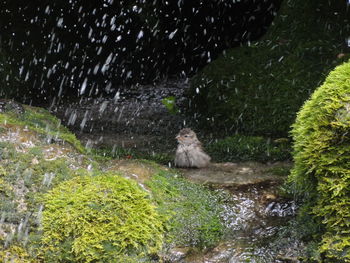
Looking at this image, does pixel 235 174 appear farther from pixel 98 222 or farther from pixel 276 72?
pixel 276 72

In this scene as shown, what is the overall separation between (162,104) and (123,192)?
19.4 ft

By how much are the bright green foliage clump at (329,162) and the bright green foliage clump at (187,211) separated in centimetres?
92

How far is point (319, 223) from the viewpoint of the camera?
147 inches

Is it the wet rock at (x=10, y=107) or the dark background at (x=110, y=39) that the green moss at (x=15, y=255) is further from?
the dark background at (x=110, y=39)

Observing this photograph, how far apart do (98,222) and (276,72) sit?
220 inches

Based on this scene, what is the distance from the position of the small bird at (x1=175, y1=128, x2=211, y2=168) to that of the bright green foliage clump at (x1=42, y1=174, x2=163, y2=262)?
2151mm

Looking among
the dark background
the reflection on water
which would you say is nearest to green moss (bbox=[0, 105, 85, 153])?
the reflection on water

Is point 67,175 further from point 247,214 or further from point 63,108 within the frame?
point 63,108

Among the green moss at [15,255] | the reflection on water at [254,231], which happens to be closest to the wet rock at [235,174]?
the reflection on water at [254,231]

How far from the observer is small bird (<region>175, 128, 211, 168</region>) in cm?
610

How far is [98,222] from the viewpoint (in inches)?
142

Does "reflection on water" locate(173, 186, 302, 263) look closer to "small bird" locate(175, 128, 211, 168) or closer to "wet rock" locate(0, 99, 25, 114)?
"small bird" locate(175, 128, 211, 168)

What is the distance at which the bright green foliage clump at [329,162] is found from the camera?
349 cm

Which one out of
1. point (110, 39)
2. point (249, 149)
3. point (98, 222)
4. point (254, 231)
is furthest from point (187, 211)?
point (110, 39)
